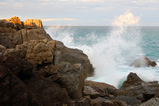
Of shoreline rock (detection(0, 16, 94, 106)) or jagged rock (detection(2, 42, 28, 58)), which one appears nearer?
shoreline rock (detection(0, 16, 94, 106))

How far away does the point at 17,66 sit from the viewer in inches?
140

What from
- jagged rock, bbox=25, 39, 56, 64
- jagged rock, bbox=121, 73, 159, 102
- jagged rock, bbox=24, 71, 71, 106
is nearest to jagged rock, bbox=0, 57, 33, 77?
jagged rock, bbox=24, 71, 71, 106

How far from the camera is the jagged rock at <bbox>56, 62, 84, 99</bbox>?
5.19 meters

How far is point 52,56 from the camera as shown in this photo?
593 cm

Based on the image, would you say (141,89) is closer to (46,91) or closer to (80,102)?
(80,102)

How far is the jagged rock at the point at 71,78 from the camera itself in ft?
17.0

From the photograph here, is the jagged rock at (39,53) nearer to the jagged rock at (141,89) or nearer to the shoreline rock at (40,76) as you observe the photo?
the shoreline rock at (40,76)

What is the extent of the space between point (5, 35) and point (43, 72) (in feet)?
31.8

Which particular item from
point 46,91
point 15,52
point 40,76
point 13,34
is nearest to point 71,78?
point 40,76

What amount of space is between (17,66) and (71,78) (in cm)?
227

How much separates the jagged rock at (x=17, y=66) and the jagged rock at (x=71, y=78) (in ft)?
5.32

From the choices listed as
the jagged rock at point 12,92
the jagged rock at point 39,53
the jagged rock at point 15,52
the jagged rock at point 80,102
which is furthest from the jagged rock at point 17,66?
the jagged rock at point 15,52

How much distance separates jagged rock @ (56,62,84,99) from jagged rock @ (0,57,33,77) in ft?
5.32

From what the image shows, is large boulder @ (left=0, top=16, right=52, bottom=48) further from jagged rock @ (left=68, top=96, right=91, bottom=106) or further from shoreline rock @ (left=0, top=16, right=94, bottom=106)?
jagged rock @ (left=68, top=96, right=91, bottom=106)
